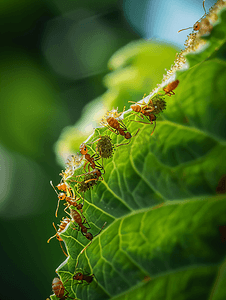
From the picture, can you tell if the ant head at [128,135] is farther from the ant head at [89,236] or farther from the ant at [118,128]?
the ant head at [89,236]

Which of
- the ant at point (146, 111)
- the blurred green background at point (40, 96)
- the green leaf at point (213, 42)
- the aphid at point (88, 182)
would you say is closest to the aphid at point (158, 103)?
the ant at point (146, 111)

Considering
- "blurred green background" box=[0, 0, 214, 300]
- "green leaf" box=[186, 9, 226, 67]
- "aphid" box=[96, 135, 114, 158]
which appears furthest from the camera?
"blurred green background" box=[0, 0, 214, 300]

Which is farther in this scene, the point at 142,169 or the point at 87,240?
the point at 87,240

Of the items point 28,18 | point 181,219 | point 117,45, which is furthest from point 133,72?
point 28,18

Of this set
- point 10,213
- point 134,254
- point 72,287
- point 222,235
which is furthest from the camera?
point 10,213

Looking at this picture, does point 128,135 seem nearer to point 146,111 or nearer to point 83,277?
point 146,111

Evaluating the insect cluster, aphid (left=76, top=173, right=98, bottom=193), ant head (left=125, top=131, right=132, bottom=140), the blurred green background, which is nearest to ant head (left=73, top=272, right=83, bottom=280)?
the insect cluster

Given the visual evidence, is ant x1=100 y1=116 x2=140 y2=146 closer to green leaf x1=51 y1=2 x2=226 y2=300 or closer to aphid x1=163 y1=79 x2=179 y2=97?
green leaf x1=51 y1=2 x2=226 y2=300

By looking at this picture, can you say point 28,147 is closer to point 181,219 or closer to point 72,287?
point 72,287
